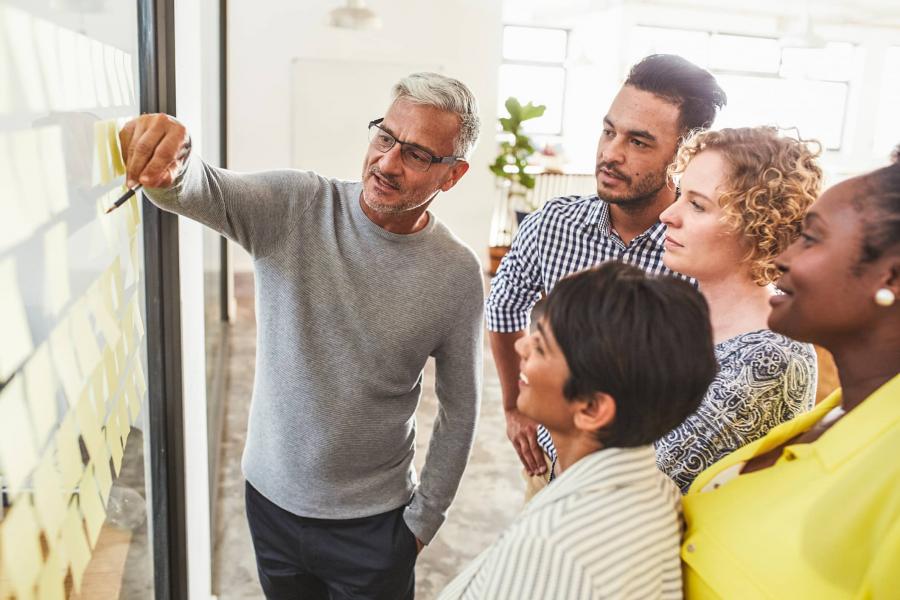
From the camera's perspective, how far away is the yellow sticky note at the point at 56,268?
2.18 ft

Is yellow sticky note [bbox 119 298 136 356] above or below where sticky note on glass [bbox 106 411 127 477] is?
above

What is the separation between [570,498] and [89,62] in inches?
28.1

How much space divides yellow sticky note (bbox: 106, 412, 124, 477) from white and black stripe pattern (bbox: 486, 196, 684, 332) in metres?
0.93

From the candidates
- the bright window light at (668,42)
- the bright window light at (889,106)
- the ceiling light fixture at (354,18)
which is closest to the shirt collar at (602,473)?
the ceiling light fixture at (354,18)

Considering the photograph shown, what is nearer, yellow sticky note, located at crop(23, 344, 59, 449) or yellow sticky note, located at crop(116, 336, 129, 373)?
yellow sticky note, located at crop(23, 344, 59, 449)

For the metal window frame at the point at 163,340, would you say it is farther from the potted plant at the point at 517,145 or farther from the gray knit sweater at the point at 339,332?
Answer: the potted plant at the point at 517,145

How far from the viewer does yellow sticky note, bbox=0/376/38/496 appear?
57 centimetres

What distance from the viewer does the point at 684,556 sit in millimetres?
889

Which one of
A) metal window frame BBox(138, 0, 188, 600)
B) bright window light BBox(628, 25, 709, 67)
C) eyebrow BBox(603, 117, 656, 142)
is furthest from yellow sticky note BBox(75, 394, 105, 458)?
bright window light BBox(628, 25, 709, 67)

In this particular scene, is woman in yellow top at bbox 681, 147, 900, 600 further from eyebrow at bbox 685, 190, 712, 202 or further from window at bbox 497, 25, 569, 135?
window at bbox 497, 25, 569, 135

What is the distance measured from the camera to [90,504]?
0.83 meters

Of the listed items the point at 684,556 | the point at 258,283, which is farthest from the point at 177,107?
the point at 684,556

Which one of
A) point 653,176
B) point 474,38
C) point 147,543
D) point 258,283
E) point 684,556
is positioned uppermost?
point 474,38

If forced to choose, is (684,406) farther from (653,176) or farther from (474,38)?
(474,38)
